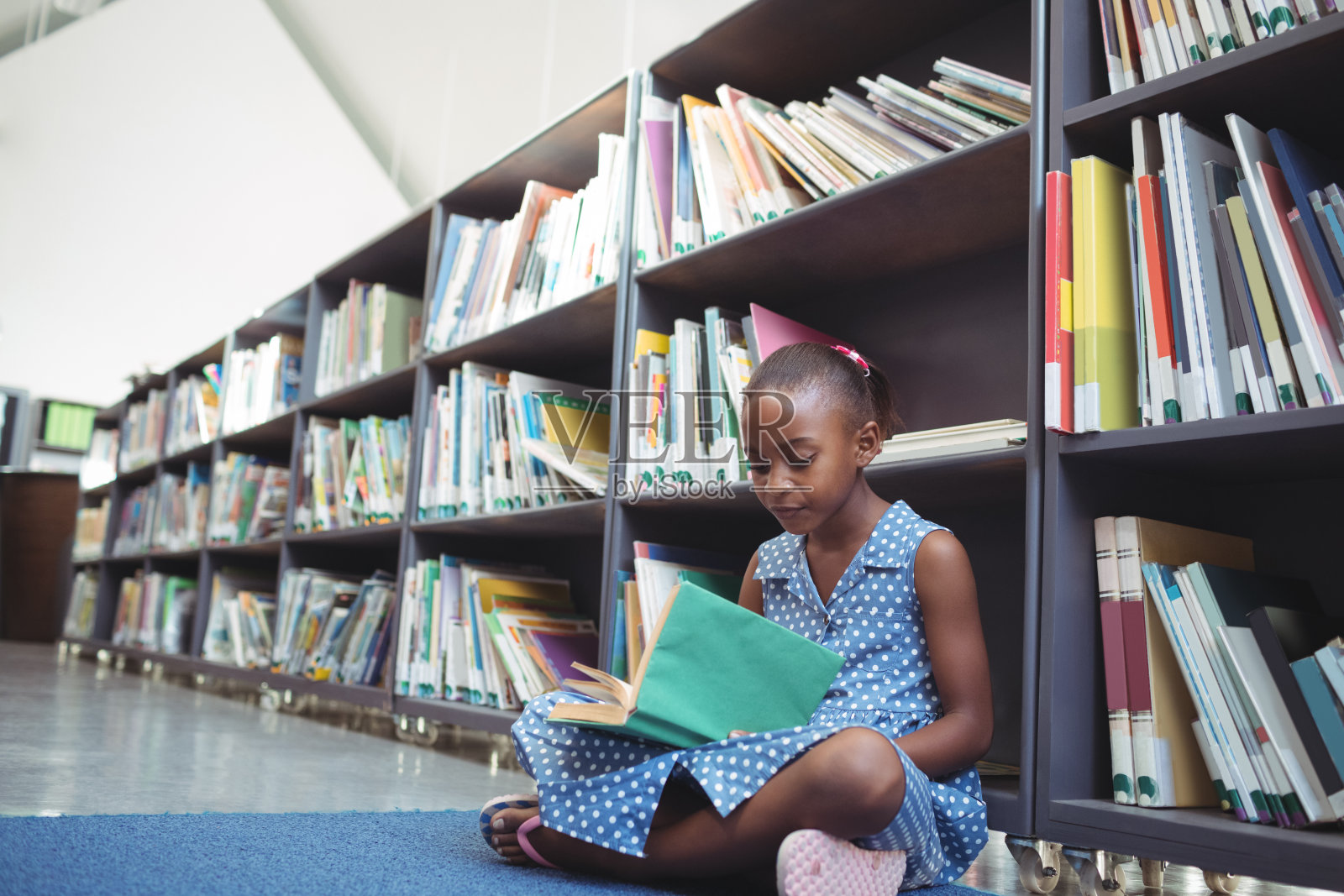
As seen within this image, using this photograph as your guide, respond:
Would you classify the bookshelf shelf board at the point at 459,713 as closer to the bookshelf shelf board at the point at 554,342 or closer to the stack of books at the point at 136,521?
the bookshelf shelf board at the point at 554,342

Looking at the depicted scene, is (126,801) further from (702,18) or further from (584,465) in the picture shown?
(702,18)

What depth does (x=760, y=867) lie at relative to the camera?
40.0 inches

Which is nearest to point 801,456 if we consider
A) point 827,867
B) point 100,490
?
point 827,867

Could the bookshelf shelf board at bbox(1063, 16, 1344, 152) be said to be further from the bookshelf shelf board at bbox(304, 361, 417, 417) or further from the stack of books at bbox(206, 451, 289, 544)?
the stack of books at bbox(206, 451, 289, 544)

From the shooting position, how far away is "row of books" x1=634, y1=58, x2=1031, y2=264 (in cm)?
148

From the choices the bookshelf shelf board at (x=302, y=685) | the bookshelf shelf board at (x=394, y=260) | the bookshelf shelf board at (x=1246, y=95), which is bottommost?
the bookshelf shelf board at (x=302, y=685)

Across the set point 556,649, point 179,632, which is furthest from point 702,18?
point 179,632

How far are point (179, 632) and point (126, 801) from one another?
2935 millimetres

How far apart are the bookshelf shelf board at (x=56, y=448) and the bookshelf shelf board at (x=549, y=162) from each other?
5.16 metres

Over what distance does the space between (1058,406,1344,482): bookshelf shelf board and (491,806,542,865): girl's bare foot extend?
726mm

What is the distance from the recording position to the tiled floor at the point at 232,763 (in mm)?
1385

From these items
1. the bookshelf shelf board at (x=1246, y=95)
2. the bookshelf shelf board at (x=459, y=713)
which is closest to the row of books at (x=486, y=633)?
the bookshelf shelf board at (x=459, y=713)

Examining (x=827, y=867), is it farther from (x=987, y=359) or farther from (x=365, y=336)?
(x=365, y=336)

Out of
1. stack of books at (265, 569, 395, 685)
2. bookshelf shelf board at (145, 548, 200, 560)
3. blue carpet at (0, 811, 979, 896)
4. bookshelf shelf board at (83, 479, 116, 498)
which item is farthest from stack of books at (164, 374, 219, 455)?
blue carpet at (0, 811, 979, 896)
